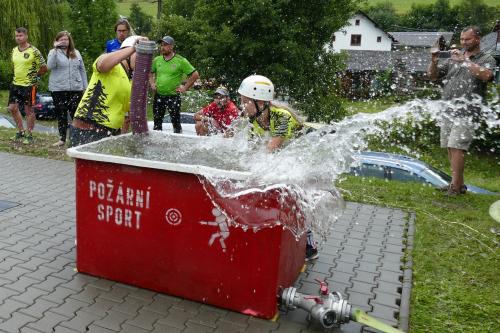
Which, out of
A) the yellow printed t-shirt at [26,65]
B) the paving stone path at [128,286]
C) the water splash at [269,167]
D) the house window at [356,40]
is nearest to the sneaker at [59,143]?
the yellow printed t-shirt at [26,65]

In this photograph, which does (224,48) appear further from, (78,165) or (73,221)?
(78,165)

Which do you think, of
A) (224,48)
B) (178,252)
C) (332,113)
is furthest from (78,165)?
(332,113)

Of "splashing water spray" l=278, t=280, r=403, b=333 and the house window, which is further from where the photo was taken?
the house window

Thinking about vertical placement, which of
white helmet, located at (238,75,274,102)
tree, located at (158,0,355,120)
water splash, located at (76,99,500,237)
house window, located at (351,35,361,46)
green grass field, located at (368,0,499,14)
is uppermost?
green grass field, located at (368,0,499,14)

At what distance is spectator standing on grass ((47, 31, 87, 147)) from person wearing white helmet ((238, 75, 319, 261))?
519 centimetres

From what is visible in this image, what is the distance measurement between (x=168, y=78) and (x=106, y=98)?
11.6 feet

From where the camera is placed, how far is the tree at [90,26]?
40750mm

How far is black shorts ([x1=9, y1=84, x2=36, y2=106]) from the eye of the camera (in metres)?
9.54

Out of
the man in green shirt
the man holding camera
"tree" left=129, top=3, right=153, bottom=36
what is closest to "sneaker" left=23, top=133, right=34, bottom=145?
the man in green shirt

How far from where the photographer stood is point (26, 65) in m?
9.40

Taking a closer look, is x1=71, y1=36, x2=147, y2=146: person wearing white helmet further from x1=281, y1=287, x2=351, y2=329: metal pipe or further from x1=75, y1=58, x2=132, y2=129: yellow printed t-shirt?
Result: x1=281, y1=287, x2=351, y2=329: metal pipe

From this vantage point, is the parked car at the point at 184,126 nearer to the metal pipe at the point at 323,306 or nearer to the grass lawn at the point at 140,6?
the metal pipe at the point at 323,306

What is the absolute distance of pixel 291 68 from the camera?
19344 mm

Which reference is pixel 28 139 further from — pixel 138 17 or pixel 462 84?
pixel 138 17
